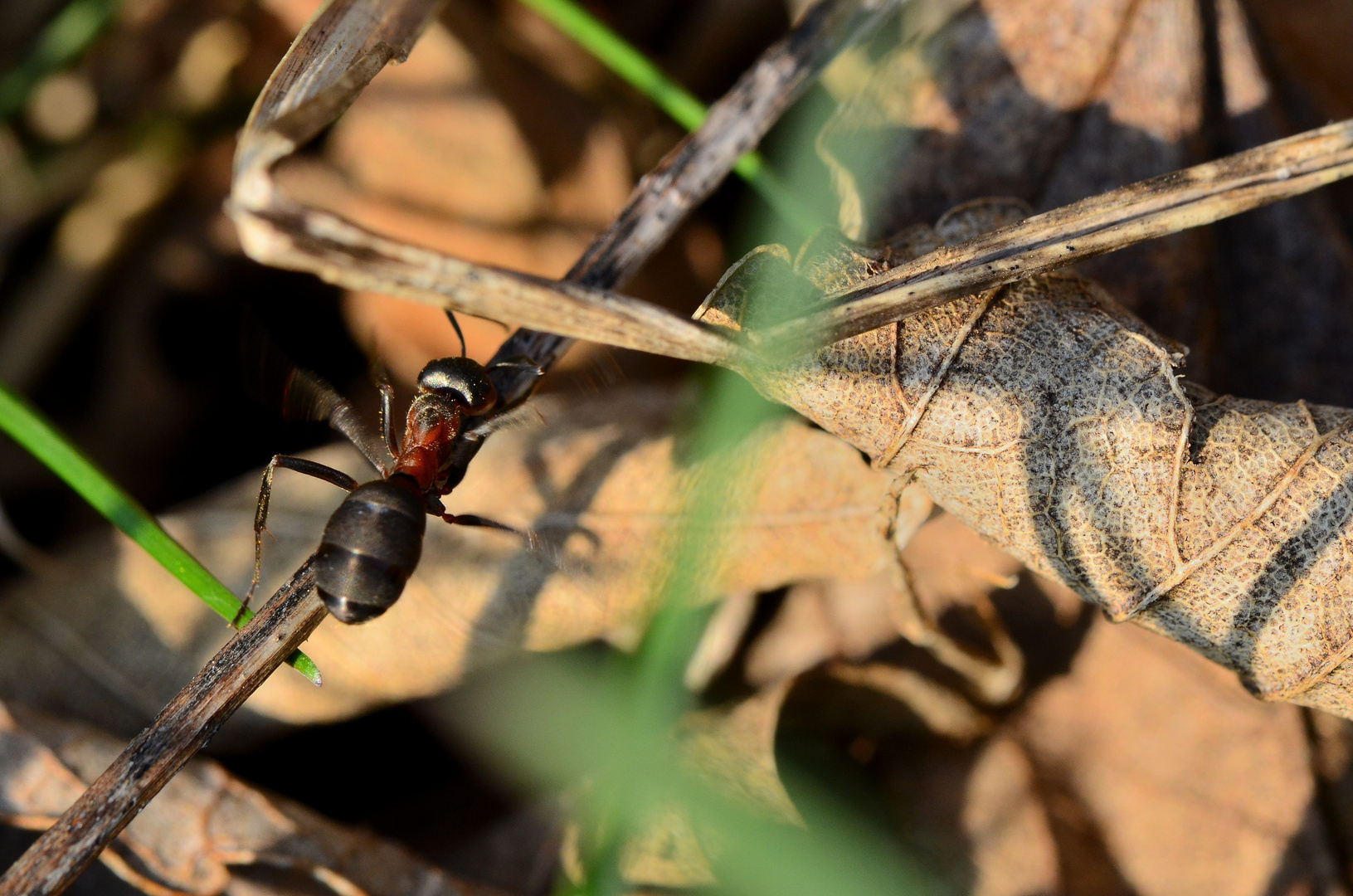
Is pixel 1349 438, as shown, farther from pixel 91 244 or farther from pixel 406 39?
pixel 91 244

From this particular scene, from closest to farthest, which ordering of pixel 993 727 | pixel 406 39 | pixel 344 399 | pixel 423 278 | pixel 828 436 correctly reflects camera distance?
pixel 423 278 → pixel 406 39 → pixel 828 436 → pixel 993 727 → pixel 344 399

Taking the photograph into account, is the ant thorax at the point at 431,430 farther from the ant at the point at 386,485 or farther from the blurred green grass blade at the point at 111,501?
the blurred green grass blade at the point at 111,501

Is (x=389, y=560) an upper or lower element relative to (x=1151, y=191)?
upper

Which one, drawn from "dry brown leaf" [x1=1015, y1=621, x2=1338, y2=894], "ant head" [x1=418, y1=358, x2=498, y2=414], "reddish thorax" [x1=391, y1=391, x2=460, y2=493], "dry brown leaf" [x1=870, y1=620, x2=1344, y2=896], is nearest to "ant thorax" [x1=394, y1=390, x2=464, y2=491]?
"reddish thorax" [x1=391, y1=391, x2=460, y2=493]

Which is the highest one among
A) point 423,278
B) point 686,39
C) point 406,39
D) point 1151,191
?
point 406,39

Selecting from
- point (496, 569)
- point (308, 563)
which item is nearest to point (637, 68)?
point (496, 569)

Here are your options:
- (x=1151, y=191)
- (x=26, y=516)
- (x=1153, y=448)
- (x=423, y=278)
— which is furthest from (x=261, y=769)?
(x=1151, y=191)

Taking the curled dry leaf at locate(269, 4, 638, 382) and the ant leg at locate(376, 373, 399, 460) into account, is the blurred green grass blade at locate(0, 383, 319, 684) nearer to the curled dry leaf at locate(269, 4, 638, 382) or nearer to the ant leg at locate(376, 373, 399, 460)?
the ant leg at locate(376, 373, 399, 460)
